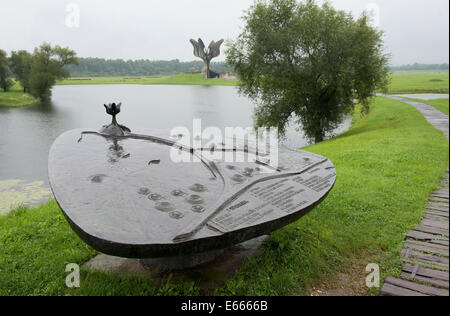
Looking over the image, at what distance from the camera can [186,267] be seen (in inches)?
153

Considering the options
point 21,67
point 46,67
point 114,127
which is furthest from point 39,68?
point 114,127

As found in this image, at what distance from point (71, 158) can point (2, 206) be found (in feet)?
20.7

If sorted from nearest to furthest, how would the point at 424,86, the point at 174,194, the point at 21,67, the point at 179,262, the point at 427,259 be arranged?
the point at 174,194
the point at 179,262
the point at 427,259
the point at 21,67
the point at 424,86

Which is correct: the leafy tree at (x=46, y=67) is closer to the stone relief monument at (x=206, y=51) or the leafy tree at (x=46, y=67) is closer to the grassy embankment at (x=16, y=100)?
the grassy embankment at (x=16, y=100)

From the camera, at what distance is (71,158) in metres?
4.25

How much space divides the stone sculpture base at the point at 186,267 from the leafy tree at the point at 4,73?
4114 cm

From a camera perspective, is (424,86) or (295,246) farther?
(424,86)

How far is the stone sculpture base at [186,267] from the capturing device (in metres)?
3.70

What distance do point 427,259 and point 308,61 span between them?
12.7 metres

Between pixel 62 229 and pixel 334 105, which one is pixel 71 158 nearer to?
pixel 62 229

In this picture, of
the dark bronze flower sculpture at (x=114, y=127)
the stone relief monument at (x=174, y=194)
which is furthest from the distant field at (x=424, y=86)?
the dark bronze flower sculpture at (x=114, y=127)

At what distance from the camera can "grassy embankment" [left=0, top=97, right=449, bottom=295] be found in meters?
3.56

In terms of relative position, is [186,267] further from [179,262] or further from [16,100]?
[16,100]

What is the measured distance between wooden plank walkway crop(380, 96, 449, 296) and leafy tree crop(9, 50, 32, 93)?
1672 inches
